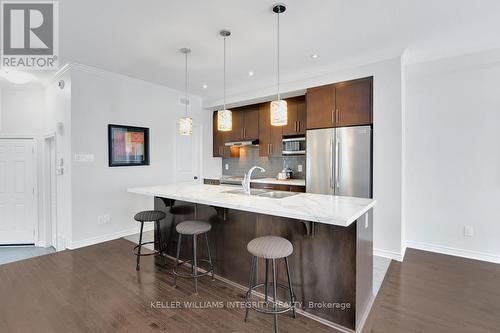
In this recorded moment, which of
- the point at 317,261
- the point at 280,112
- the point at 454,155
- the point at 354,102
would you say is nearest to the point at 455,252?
the point at 454,155

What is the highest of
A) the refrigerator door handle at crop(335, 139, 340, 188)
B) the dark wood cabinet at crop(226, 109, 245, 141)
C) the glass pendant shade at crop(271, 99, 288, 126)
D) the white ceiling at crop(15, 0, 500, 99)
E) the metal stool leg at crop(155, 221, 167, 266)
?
the white ceiling at crop(15, 0, 500, 99)

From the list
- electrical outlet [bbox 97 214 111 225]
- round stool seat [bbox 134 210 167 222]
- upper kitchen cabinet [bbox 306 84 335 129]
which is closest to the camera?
round stool seat [bbox 134 210 167 222]

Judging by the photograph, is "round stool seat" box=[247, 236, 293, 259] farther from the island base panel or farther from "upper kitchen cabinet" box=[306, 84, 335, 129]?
"upper kitchen cabinet" box=[306, 84, 335, 129]

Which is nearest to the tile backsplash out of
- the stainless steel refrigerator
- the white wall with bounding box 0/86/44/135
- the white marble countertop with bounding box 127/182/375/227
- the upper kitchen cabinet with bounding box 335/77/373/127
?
the stainless steel refrigerator

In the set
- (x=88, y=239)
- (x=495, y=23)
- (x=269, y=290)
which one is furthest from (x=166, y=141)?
(x=495, y=23)

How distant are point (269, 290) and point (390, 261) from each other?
6.07ft

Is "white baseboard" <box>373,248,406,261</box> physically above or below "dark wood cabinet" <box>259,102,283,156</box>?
below

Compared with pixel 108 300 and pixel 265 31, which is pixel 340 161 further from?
pixel 108 300

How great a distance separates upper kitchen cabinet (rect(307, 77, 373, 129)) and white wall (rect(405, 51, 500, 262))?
79 cm

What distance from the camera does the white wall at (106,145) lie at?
3.81 metres

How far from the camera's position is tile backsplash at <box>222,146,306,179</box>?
5.00 meters

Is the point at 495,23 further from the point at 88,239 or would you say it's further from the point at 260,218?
the point at 88,239

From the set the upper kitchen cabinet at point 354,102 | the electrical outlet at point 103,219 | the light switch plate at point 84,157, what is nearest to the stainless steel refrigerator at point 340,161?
the upper kitchen cabinet at point 354,102

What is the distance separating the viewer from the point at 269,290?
2.42 meters
